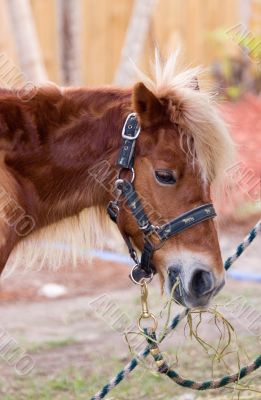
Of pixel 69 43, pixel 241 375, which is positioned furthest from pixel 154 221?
pixel 69 43

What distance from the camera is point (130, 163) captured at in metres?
3.45

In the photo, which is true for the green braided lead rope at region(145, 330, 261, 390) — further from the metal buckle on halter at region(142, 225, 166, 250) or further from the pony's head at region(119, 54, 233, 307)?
the metal buckle on halter at region(142, 225, 166, 250)

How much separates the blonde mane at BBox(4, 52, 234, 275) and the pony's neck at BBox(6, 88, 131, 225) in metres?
0.18

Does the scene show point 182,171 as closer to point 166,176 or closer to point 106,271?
point 166,176

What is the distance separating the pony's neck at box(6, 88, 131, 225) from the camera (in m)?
3.52

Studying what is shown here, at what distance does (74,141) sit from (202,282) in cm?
87

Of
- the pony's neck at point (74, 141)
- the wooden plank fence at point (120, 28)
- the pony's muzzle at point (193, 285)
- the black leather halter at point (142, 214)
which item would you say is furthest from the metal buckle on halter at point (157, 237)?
the wooden plank fence at point (120, 28)

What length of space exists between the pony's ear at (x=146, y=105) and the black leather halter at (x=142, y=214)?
0.06m

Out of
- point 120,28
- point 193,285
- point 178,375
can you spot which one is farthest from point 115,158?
point 120,28

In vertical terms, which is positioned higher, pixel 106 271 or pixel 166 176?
pixel 166 176

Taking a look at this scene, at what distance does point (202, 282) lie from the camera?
334cm

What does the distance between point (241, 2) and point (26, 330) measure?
Result: 822cm

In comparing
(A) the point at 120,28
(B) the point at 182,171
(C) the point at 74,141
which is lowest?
(A) the point at 120,28

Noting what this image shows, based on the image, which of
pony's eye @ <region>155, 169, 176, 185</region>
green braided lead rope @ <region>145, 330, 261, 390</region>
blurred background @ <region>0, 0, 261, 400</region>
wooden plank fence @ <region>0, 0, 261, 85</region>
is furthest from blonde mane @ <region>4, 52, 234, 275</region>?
wooden plank fence @ <region>0, 0, 261, 85</region>
